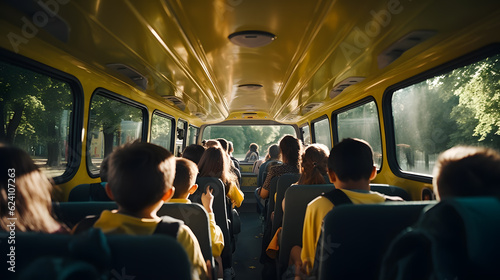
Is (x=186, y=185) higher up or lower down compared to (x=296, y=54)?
lower down

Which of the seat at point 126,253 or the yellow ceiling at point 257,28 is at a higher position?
the yellow ceiling at point 257,28

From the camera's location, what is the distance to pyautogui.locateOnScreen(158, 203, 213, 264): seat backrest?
186 cm

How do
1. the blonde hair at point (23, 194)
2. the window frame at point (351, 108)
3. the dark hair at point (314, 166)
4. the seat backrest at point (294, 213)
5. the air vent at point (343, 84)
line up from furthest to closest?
the window frame at point (351, 108) → the air vent at point (343, 84) → the dark hair at point (314, 166) → the seat backrest at point (294, 213) → the blonde hair at point (23, 194)

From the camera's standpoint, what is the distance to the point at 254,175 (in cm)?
888

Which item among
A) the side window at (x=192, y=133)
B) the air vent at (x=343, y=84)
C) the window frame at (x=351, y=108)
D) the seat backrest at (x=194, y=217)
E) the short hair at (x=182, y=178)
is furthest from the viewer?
the side window at (x=192, y=133)

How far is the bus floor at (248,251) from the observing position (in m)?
4.36

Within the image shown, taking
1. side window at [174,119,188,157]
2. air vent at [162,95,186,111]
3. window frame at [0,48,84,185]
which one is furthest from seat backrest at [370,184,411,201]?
side window at [174,119,188,157]

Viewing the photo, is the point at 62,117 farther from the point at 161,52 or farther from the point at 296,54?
the point at 296,54

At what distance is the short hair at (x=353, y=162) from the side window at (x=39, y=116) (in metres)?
2.33

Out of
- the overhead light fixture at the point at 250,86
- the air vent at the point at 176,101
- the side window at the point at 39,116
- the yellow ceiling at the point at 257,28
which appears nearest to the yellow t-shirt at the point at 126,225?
the yellow ceiling at the point at 257,28

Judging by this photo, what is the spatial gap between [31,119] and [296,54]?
9.11 feet

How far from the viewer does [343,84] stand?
4562 mm

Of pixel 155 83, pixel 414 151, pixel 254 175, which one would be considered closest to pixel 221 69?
pixel 155 83

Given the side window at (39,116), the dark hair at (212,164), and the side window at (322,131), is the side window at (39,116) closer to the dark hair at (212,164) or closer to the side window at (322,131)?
the dark hair at (212,164)
